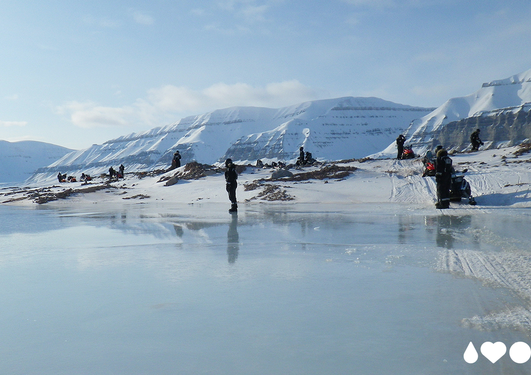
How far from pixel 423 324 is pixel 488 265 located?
6.13ft

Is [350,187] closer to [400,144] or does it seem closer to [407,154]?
[400,144]

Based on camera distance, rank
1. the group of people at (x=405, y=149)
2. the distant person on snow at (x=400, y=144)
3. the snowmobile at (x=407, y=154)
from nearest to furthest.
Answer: the distant person on snow at (x=400, y=144), the group of people at (x=405, y=149), the snowmobile at (x=407, y=154)

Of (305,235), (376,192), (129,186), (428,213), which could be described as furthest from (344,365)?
(129,186)

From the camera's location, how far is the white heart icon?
2107mm

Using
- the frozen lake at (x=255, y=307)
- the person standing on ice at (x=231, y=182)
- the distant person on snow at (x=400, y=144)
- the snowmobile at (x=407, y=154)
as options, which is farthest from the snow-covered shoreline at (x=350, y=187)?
the frozen lake at (x=255, y=307)

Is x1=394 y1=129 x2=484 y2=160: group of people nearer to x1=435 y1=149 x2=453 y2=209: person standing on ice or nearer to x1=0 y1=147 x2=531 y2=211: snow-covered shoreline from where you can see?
x1=0 y1=147 x2=531 y2=211: snow-covered shoreline

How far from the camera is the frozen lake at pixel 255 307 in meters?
2.14

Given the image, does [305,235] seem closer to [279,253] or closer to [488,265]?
[279,253]

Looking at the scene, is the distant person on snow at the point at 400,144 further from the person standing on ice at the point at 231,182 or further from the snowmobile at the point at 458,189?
the person standing on ice at the point at 231,182

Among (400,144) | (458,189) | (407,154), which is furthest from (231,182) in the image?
(407,154)

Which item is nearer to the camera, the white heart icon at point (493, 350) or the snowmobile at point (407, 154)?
the white heart icon at point (493, 350)

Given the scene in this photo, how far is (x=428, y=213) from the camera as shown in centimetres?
922

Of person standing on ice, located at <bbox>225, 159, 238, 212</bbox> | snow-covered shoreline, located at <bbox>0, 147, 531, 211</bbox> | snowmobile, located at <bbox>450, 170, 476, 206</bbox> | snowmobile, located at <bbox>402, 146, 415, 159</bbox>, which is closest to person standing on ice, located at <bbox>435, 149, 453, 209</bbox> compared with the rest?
snow-covered shoreline, located at <bbox>0, 147, 531, 211</bbox>

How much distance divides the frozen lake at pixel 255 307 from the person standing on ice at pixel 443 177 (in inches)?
172
